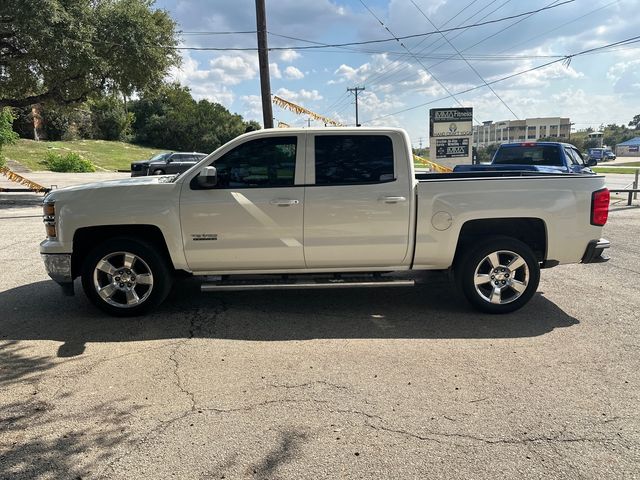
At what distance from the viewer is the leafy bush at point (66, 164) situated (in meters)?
36.2

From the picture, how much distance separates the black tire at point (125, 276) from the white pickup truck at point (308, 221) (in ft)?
0.03

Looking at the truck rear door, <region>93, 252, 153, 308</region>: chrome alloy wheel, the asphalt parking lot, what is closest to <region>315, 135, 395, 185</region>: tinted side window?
the truck rear door

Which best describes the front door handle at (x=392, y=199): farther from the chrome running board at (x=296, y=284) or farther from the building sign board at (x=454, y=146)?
the building sign board at (x=454, y=146)

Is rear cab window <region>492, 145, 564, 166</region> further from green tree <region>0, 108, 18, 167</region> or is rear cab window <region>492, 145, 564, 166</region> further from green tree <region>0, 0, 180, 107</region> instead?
green tree <region>0, 108, 18, 167</region>

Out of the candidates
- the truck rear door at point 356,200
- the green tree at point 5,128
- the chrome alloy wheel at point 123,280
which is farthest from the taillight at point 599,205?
the green tree at point 5,128

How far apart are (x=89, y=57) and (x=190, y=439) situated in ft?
49.7

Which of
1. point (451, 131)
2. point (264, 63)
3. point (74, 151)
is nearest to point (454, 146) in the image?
point (451, 131)

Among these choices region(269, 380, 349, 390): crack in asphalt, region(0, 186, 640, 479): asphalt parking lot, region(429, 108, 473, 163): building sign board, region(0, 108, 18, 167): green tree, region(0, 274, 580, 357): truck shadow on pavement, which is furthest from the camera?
region(429, 108, 473, 163): building sign board

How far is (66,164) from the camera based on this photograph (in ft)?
119

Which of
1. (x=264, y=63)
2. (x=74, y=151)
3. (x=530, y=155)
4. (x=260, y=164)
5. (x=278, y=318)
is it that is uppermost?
(x=264, y=63)

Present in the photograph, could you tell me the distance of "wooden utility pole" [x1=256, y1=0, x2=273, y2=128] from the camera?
14203mm

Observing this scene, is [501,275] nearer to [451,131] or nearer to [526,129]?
[451,131]

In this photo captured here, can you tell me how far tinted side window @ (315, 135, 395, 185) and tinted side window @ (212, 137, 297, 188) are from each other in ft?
0.99

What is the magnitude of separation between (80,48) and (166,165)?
12.5m
